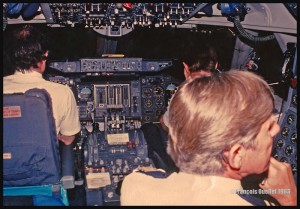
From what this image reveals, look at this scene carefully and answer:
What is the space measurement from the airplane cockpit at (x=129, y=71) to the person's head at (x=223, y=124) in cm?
142

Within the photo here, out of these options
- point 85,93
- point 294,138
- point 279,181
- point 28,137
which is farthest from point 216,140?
point 85,93

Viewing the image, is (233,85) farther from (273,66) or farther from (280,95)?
(273,66)

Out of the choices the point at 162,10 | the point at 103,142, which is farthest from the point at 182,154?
the point at 103,142

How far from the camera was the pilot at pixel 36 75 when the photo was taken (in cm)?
253

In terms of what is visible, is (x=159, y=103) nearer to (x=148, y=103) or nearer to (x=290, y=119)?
(x=148, y=103)

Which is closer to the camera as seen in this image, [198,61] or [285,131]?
[285,131]

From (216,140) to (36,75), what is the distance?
76.8 inches

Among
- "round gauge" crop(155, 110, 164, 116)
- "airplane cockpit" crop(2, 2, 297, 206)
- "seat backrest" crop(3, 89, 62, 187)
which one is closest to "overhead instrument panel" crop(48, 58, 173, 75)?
"airplane cockpit" crop(2, 2, 297, 206)

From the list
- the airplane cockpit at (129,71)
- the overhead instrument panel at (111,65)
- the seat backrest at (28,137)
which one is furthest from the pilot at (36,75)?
the overhead instrument panel at (111,65)

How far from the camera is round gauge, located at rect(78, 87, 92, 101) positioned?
3588 mm

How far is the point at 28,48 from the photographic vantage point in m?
2.63

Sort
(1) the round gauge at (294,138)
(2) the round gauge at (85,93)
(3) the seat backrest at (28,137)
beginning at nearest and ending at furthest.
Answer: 1. (3) the seat backrest at (28,137)
2. (1) the round gauge at (294,138)
3. (2) the round gauge at (85,93)

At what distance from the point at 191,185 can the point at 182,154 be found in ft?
0.32

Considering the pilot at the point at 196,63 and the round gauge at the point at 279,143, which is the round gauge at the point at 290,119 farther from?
the pilot at the point at 196,63
